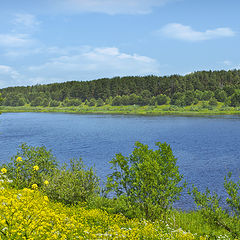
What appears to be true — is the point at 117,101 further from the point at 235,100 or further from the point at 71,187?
the point at 71,187

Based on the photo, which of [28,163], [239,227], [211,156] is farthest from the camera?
[211,156]

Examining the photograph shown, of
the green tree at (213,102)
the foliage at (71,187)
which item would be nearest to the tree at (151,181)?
the foliage at (71,187)

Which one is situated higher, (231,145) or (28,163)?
(28,163)

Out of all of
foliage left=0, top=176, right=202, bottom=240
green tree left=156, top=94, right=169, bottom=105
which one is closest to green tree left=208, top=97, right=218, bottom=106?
green tree left=156, top=94, right=169, bottom=105

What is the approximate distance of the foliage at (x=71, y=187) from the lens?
16.9 metres

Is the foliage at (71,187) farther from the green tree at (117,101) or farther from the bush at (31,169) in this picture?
the green tree at (117,101)

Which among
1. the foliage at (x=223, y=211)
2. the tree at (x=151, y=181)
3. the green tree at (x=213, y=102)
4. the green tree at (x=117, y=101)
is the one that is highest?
the green tree at (x=117, y=101)

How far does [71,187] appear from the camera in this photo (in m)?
17.1

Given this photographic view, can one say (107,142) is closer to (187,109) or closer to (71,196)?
(71,196)

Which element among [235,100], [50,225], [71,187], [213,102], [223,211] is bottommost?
[223,211]

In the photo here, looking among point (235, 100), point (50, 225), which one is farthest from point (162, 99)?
point (50, 225)

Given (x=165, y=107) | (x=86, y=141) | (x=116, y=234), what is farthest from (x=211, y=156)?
(x=165, y=107)

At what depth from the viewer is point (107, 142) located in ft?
189

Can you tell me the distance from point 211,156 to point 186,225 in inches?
1186
